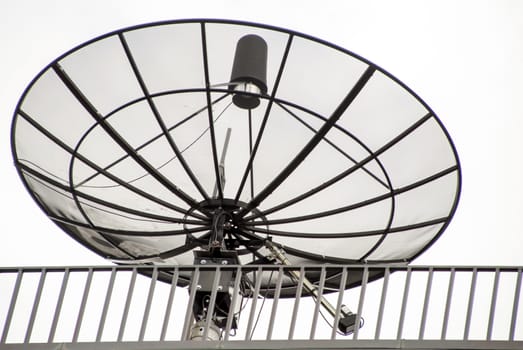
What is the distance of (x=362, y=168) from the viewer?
15148 millimetres

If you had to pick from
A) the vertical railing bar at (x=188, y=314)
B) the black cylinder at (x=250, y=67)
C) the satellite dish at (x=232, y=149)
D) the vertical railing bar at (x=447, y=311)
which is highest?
the black cylinder at (x=250, y=67)

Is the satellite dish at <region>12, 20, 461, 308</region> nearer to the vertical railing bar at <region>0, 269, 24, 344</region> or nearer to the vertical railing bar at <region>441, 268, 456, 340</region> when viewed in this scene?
the vertical railing bar at <region>0, 269, 24, 344</region>

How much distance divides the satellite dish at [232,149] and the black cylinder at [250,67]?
0.02 metres

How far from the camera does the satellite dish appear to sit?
13719mm

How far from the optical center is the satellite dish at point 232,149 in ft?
45.0

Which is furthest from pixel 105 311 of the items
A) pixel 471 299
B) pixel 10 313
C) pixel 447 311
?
pixel 471 299

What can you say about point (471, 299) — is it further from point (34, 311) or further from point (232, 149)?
Result: point (34, 311)

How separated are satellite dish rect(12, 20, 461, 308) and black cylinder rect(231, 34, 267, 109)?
0.02m

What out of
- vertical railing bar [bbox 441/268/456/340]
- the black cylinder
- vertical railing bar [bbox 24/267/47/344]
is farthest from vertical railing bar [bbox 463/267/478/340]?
vertical railing bar [bbox 24/267/47/344]

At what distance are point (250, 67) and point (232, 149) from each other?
2174 mm

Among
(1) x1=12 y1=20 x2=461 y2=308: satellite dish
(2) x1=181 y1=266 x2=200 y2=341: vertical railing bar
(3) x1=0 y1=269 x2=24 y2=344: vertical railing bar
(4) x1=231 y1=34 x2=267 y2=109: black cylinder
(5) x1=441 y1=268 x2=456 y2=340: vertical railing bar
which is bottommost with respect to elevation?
(3) x1=0 y1=269 x2=24 y2=344: vertical railing bar

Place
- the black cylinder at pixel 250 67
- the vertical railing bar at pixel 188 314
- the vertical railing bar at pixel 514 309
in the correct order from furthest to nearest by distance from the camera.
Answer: the black cylinder at pixel 250 67
the vertical railing bar at pixel 188 314
the vertical railing bar at pixel 514 309

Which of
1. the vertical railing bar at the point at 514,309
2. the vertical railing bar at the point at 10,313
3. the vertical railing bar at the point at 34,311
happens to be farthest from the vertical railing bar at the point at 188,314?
the vertical railing bar at the point at 514,309

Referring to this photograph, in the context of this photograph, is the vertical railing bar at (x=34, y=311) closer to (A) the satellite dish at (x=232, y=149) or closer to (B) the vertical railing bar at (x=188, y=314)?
(B) the vertical railing bar at (x=188, y=314)
